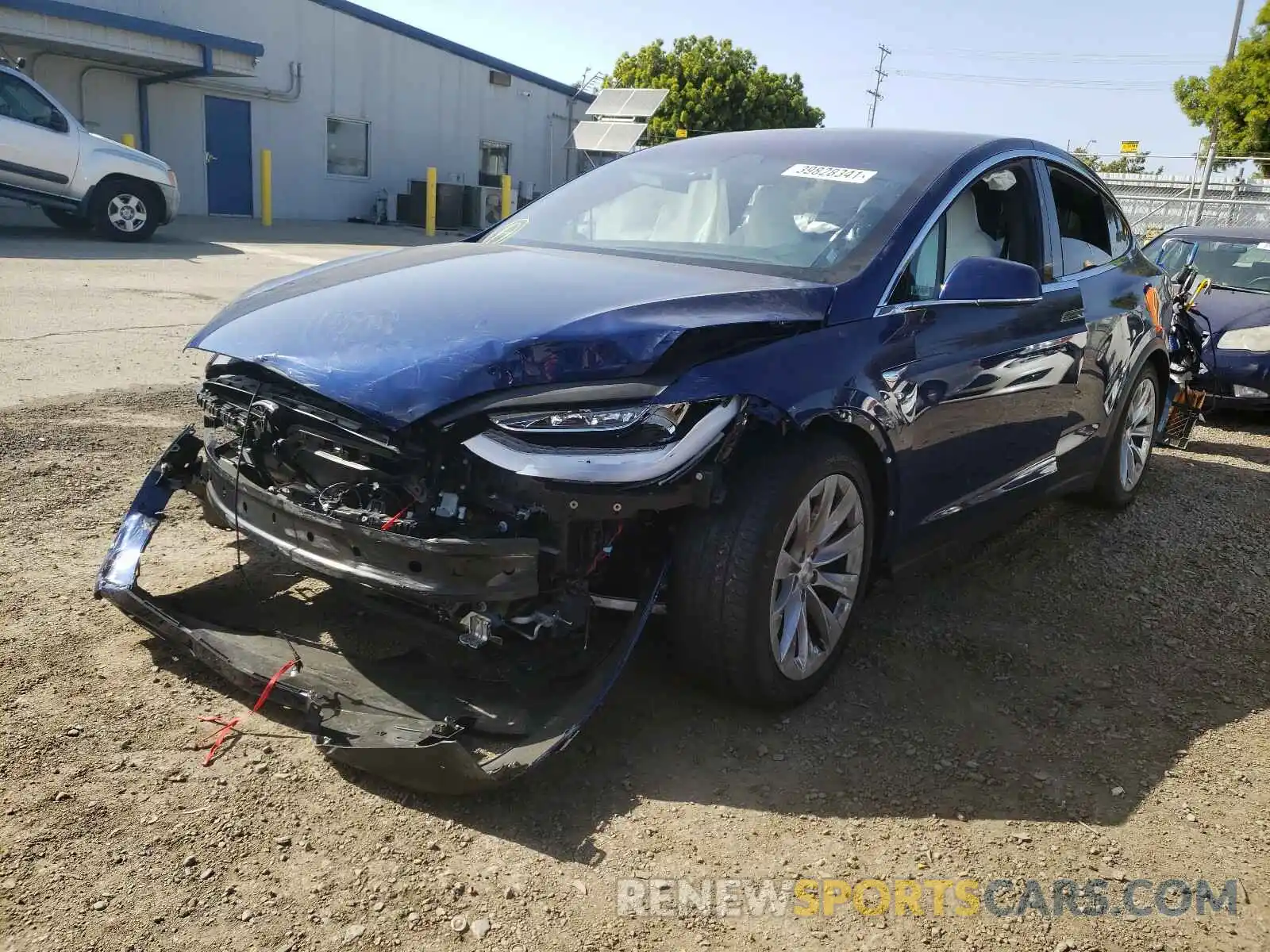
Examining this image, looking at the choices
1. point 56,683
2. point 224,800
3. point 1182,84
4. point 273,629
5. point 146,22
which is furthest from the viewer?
point 1182,84

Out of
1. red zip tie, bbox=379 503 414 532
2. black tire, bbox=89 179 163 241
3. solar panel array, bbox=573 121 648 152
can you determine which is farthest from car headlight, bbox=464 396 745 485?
solar panel array, bbox=573 121 648 152

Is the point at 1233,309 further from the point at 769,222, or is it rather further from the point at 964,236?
the point at 769,222

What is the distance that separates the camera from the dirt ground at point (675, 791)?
7.34ft

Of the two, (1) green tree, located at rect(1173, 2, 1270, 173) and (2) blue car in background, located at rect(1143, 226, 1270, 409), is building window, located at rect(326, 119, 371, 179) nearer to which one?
(2) blue car in background, located at rect(1143, 226, 1270, 409)

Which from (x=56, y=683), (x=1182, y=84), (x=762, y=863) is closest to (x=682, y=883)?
(x=762, y=863)

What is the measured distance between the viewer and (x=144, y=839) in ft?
7.80

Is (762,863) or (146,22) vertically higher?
(146,22)

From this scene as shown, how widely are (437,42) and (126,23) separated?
8.88 m

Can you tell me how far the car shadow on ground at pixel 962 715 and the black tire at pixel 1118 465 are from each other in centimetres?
57

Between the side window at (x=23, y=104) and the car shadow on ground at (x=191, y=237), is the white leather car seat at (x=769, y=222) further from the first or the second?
the side window at (x=23, y=104)

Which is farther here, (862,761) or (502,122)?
(502,122)

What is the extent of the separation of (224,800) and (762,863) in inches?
51.9

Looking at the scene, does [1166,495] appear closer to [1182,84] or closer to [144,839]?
[144,839]

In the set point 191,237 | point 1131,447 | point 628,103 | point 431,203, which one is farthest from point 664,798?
point 628,103
